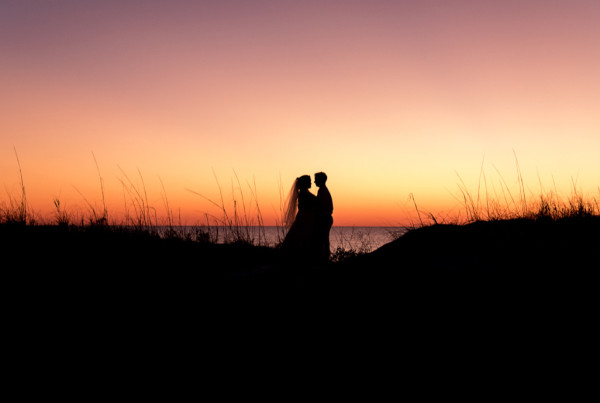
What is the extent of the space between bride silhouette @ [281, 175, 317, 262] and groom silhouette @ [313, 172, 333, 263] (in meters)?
0.11

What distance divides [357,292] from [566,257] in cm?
193

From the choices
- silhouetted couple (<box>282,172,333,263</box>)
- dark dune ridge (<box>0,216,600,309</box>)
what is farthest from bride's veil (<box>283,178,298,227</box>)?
dark dune ridge (<box>0,216,600,309</box>)

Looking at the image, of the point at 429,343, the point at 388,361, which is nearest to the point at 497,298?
the point at 429,343

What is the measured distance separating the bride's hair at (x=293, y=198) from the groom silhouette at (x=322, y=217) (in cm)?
24

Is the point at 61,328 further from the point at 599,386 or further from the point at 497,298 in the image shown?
the point at 599,386

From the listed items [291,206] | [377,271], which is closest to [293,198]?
[291,206]

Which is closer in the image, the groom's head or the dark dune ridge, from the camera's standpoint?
the dark dune ridge

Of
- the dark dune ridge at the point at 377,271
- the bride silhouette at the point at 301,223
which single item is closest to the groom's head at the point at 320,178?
the bride silhouette at the point at 301,223

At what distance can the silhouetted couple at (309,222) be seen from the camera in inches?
284

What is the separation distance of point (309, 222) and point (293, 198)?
2.23ft

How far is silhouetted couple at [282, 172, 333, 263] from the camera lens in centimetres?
722

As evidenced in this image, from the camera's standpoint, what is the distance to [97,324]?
3.36m

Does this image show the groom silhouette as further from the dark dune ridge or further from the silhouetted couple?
the dark dune ridge

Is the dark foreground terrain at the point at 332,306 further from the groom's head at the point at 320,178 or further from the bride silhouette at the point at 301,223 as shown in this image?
the groom's head at the point at 320,178
